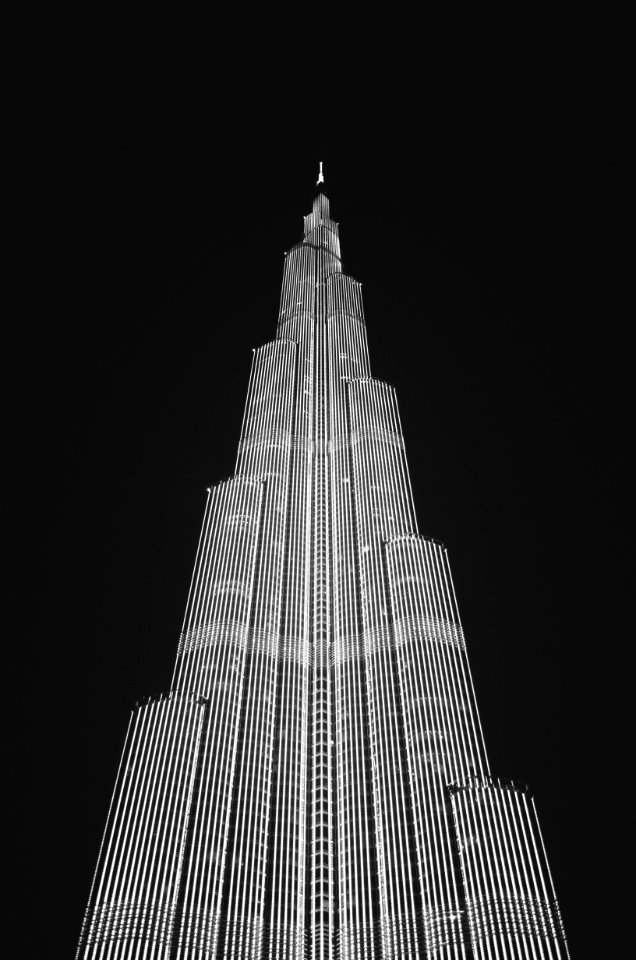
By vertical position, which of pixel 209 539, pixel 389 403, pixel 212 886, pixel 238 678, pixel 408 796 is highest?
pixel 389 403

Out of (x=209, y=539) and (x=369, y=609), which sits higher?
(x=209, y=539)

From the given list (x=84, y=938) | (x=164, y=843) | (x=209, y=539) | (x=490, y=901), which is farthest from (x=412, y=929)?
(x=209, y=539)

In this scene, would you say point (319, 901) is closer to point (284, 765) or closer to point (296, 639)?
point (284, 765)

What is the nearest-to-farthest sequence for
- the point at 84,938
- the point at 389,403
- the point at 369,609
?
the point at 84,938, the point at 369,609, the point at 389,403

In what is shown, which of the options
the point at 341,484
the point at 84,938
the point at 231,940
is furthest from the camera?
the point at 341,484

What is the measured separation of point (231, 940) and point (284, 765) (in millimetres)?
30549

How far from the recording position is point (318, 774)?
13488 centimetres

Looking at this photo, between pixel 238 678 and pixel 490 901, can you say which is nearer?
pixel 490 901

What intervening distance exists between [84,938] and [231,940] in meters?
17.6

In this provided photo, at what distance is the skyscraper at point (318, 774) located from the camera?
104312 mm

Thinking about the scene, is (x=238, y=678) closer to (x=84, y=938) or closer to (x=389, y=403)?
(x=84, y=938)

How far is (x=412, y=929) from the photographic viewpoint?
107062 millimetres

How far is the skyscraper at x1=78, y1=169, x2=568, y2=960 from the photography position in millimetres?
104312

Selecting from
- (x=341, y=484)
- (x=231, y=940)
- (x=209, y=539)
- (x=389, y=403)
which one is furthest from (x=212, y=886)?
(x=389, y=403)
